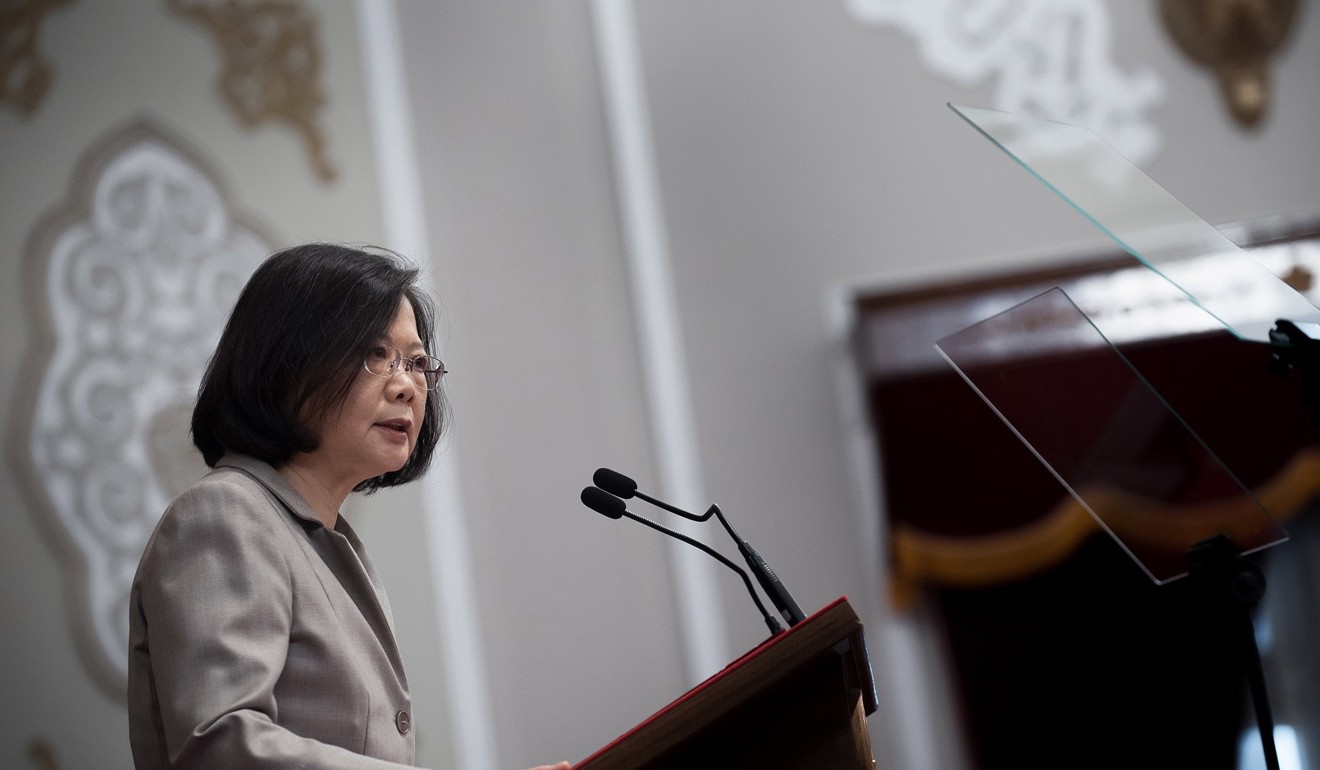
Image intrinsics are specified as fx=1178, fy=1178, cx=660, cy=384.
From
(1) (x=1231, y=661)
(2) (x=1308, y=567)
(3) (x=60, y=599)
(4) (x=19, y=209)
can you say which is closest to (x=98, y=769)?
(3) (x=60, y=599)

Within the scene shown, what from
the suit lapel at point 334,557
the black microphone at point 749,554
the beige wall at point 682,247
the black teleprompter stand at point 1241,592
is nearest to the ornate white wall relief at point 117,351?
the beige wall at point 682,247

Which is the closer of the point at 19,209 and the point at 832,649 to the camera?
the point at 832,649

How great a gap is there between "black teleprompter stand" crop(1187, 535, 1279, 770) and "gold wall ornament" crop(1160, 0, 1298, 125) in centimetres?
220

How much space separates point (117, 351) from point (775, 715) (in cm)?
192

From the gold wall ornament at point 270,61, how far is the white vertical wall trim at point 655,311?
803 millimetres

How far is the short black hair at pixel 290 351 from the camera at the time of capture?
1.34 metres

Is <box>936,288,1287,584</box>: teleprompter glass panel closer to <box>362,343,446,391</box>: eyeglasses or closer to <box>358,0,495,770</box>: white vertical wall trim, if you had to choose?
<box>362,343,446,391</box>: eyeglasses

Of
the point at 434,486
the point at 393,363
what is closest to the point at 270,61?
the point at 434,486

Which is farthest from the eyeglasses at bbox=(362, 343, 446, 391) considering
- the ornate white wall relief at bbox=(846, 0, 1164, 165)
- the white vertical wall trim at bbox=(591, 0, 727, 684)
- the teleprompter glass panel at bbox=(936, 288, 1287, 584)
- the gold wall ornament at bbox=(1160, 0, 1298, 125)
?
the gold wall ornament at bbox=(1160, 0, 1298, 125)

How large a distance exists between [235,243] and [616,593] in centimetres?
134

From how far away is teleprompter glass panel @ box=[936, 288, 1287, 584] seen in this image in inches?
60.4

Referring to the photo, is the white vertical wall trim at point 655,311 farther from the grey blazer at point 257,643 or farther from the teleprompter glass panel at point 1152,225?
the grey blazer at point 257,643

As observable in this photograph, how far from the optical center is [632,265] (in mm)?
3299

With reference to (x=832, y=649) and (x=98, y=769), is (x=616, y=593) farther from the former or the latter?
(x=832, y=649)
